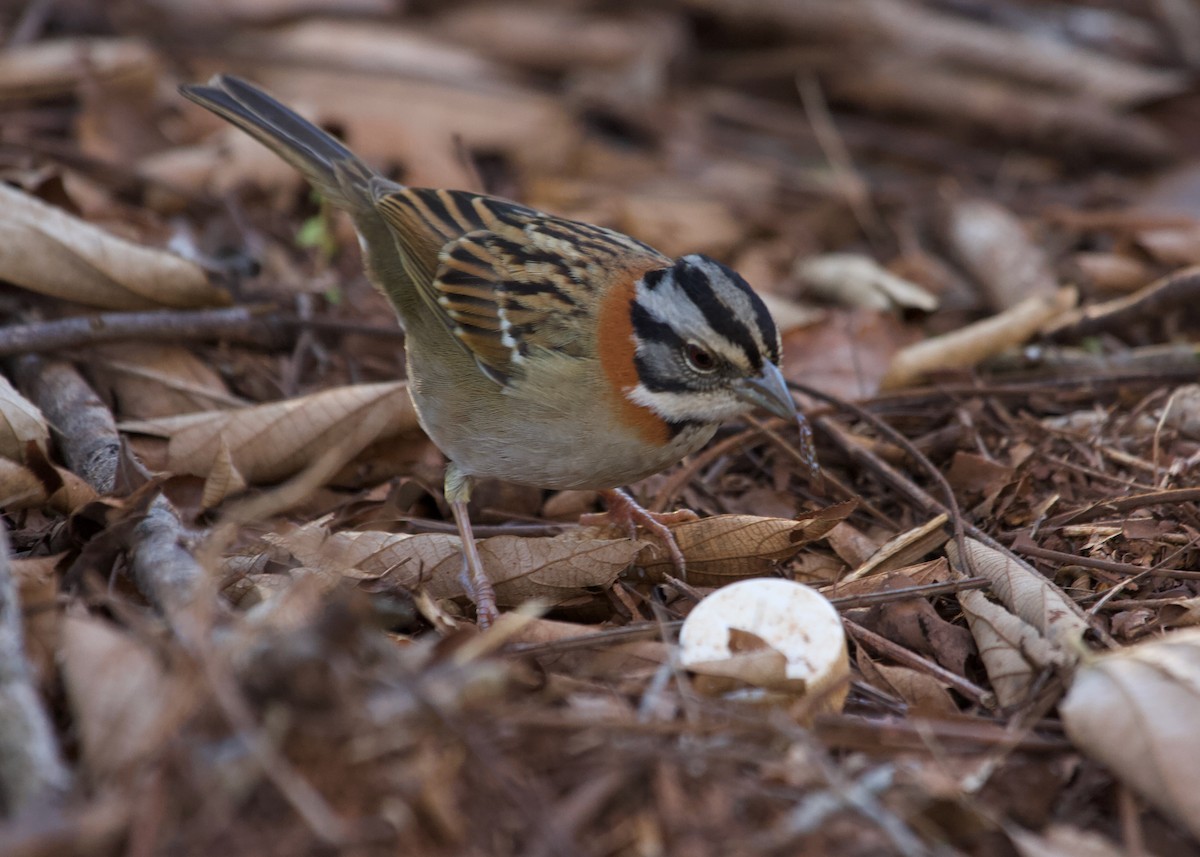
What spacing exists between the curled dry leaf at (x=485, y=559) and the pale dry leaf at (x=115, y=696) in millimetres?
1236

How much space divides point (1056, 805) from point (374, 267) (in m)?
3.74

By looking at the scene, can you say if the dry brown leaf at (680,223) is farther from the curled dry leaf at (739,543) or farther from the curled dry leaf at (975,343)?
the curled dry leaf at (739,543)

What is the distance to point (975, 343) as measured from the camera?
19.5 ft

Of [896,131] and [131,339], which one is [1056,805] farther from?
[896,131]

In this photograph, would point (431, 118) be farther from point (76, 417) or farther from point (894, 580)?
point (894, 580)

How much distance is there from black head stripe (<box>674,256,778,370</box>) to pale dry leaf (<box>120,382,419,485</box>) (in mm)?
1577

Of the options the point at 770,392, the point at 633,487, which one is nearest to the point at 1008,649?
the point at 770,392

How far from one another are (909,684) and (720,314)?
4.58ft

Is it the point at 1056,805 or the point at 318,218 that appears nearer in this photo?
the point at 1056,805

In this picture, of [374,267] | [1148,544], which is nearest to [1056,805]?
[1148,544]

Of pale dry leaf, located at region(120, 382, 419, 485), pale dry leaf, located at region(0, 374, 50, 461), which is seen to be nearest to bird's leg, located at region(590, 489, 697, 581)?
pale dry leaf, located at region(120, 382, 419, 485)

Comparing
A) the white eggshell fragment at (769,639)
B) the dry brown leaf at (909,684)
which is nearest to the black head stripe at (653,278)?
the white eggshell fragment at (769,639)

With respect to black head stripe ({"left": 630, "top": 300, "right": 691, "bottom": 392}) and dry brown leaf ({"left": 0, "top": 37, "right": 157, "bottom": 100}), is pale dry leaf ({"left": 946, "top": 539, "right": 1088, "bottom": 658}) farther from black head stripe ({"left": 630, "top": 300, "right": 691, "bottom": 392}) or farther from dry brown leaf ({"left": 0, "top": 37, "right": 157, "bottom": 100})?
dry brown leaf ({"left": 0, "top": 37, "right": 157, "bottom": 100})

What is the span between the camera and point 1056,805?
3270mm
